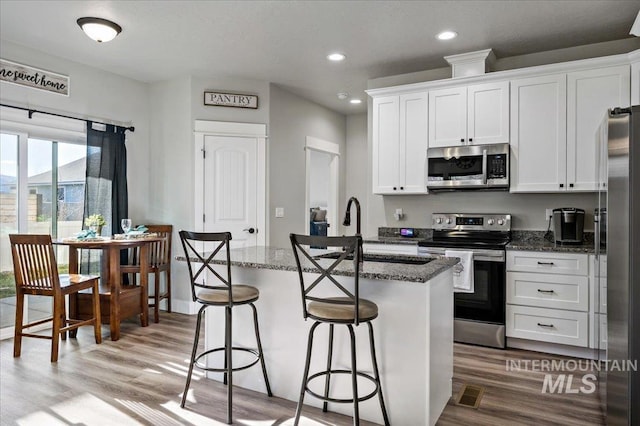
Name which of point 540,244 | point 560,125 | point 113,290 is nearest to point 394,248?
point 540,244

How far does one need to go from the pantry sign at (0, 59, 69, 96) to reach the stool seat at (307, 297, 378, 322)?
3.62 metres

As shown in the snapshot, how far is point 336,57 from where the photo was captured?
13.8 ft

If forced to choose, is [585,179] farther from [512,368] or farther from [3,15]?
[3,15]

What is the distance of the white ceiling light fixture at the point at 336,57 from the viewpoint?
4.13 meters

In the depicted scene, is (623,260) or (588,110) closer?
(623,260)

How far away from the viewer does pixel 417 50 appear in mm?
4004

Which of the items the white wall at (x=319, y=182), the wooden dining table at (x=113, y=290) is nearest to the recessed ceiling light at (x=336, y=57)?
the wooden dining table at (x=113, y=290)

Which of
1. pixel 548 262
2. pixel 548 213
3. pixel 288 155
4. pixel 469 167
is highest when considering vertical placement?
pixel 288 155

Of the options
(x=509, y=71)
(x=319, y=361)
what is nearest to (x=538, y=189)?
(x=509, y=71)

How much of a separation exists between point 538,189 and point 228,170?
3.20m

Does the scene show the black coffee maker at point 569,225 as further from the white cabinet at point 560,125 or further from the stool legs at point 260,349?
the stool legs at point 260,349

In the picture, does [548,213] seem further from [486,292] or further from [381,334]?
[381,334]

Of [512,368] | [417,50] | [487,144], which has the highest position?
[417,50]

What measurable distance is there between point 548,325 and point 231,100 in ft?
12.7
